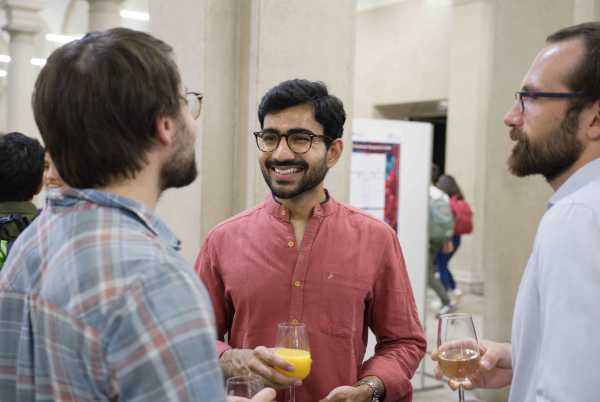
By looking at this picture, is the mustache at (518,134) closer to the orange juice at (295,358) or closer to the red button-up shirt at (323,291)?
the red button-up shirt at (323,291)

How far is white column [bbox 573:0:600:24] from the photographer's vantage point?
4.04m

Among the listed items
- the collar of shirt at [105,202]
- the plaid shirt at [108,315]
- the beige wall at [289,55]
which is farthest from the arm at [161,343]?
the beige wall at [289,55]

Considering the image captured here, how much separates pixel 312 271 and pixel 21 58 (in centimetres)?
976

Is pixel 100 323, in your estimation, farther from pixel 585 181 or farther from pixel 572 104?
pixel 572 104

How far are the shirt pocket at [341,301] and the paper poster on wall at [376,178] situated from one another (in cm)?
250

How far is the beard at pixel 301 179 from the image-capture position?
220 centimetres

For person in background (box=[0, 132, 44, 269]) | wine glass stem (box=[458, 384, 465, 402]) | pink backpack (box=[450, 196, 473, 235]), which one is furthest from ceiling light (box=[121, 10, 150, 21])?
wine glass stem (box=[458, 384, 465, 402])

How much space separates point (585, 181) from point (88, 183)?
1203 millimetres

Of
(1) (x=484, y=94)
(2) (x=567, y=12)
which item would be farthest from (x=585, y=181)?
(1) (x=484, y=94)

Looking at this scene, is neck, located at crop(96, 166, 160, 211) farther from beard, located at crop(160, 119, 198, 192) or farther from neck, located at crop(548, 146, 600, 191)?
neck, located at crop(548, 146, 600, 191)

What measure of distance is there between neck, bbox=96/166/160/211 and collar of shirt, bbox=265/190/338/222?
1.04 m

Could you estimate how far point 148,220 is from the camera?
1.14 meters

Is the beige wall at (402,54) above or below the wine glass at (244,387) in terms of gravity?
above

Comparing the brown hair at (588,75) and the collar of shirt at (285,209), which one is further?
the collar of shirt at (285,209)
